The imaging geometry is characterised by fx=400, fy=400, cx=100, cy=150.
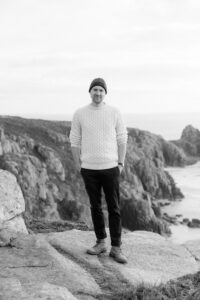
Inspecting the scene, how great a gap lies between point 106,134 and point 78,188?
50514 mm

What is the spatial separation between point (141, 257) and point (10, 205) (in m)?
3.83

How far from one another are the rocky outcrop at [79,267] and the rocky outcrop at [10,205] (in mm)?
1076

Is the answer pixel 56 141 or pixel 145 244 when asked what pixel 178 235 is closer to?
pixel 56 141

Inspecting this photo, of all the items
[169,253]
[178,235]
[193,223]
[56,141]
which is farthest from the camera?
[56,141]

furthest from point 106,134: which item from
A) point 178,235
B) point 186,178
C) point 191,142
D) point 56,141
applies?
point 191,142

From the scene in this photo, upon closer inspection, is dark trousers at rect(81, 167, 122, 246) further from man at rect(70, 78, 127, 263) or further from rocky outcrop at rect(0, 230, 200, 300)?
rocky outcrop at rect(0, 230, 200, 300)

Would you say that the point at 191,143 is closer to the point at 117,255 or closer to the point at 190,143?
the point at 190,143

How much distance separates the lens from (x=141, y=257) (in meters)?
9.38

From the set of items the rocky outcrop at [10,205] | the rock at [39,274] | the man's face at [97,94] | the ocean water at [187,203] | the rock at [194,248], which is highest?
the man's face at [97,94]

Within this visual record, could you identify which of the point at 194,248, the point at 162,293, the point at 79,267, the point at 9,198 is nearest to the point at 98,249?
the point at 79,267

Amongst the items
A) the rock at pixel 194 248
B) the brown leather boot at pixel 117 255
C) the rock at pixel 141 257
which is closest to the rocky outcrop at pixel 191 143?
the rock at pixel 194 248

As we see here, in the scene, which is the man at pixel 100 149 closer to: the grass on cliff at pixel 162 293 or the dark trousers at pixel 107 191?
the dark trousers at pixel 107 191

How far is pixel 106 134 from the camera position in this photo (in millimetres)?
8414

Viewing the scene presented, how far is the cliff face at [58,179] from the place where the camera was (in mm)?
48281
